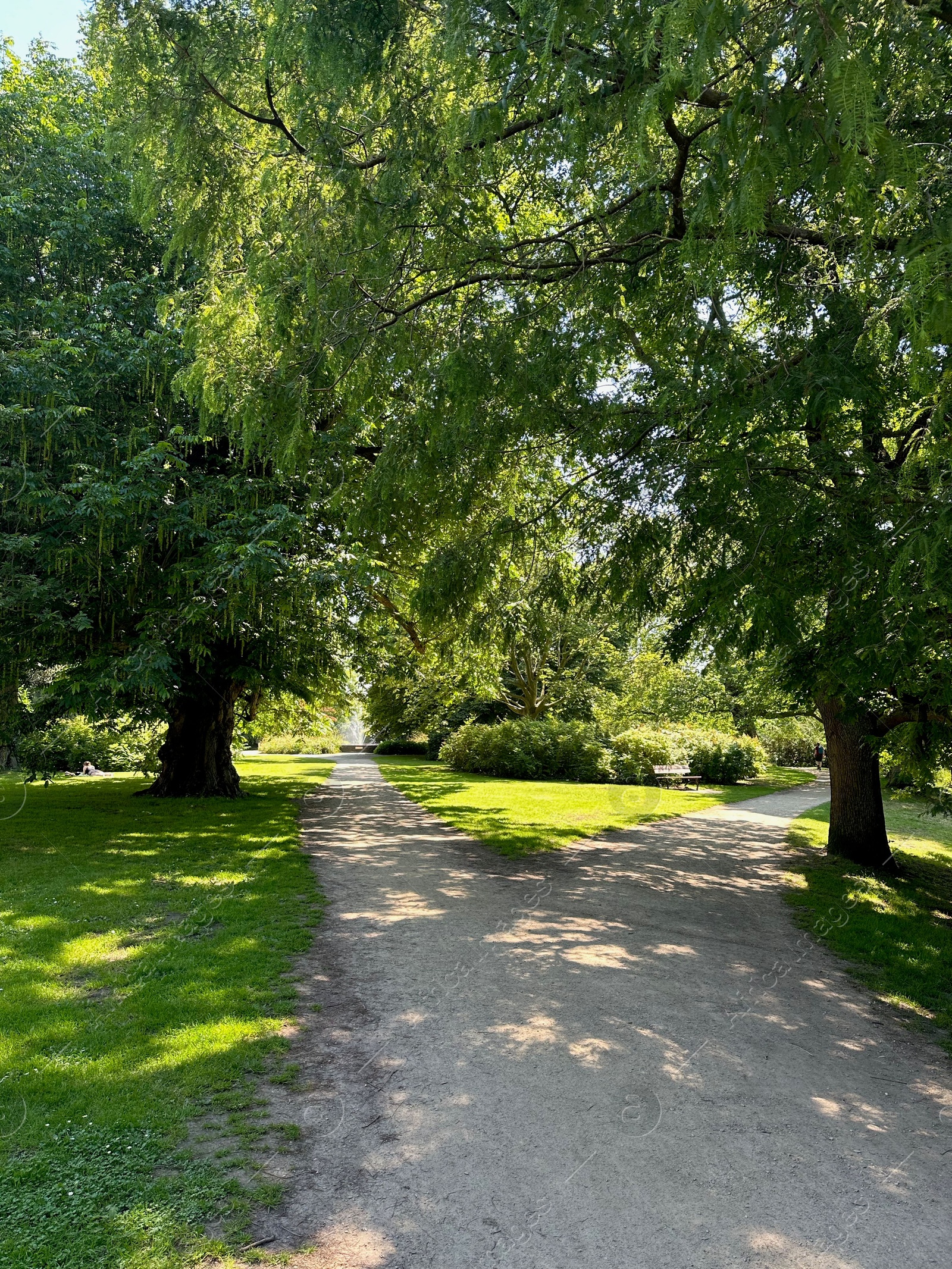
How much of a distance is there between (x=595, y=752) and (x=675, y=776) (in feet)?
8.77

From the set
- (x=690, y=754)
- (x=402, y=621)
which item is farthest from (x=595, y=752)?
(x=402, y=621)

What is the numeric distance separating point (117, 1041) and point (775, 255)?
692 centimetres

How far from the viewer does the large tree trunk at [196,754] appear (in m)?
17.8

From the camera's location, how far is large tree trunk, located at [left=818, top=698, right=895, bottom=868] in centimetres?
1266

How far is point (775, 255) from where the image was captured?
19.9ft

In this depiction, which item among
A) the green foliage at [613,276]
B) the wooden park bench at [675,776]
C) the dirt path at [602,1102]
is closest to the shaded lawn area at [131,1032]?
the dirt path at [602,1102]

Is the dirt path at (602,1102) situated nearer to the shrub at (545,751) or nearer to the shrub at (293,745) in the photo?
the shrub at (545,751)

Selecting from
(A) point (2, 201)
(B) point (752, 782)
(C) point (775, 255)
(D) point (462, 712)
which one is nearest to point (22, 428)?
(A) point (2, 201)

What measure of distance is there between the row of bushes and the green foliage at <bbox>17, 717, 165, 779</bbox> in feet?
36.3

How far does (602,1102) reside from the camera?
4.10 metres

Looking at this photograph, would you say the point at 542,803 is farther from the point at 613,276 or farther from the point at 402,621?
the point at 613,276

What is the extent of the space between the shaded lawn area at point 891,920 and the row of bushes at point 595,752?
10241mm

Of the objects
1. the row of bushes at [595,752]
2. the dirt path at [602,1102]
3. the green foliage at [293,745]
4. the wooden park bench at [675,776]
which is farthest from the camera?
the green foliage at [293,745]

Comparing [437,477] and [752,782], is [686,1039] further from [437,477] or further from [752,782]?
[752,782]
